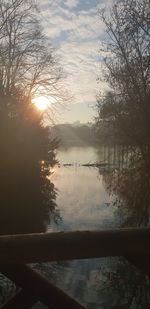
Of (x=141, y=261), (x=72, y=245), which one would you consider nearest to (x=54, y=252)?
(x=72, y=245)

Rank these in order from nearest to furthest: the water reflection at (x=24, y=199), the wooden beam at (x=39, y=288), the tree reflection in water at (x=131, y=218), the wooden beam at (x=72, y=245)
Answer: the wooden beam at (x=72, y=245)
the wooden beam at (x=39, y=288)
the tree reflection in water at (x=131, y=218)
the water reflection at (x=24, y=199)

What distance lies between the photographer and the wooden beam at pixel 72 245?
3.03 metres

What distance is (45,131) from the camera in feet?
102

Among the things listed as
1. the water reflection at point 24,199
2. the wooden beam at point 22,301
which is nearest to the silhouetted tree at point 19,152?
the water reflection at point 24,199

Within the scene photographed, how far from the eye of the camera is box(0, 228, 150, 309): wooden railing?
9.98 feet

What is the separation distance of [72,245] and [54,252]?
0.42 ft


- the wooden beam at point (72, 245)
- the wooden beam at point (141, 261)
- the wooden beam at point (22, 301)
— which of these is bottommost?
the wooden beam at point (22, 301)

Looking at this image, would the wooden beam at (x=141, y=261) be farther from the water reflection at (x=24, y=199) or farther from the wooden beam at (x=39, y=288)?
the water reflection at (x=24, y=199)

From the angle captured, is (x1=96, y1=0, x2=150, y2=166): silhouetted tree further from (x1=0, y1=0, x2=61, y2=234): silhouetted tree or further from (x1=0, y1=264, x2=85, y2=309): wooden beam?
(x1=0, y1=264, x2=85, y2=309): wooden beam

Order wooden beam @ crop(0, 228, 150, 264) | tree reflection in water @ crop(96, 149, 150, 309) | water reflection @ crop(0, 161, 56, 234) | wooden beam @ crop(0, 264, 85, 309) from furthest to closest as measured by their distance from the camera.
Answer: water reflection @ crop(0, 161, 56, 234), tree reflection in water @ crop(96, 149, 150, 309), wooden beam @ crop(0, 264, 85, 309), wooden beam @ crop(0, 228, 150, 264)

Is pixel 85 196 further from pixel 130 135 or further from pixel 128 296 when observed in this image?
pixel 128 296

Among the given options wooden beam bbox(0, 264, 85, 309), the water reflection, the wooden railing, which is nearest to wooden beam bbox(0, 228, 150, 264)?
the wooden railing

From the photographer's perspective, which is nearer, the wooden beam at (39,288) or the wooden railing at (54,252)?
the wooden railing at (54,252)

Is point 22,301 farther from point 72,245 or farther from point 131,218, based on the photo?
point 131,218
